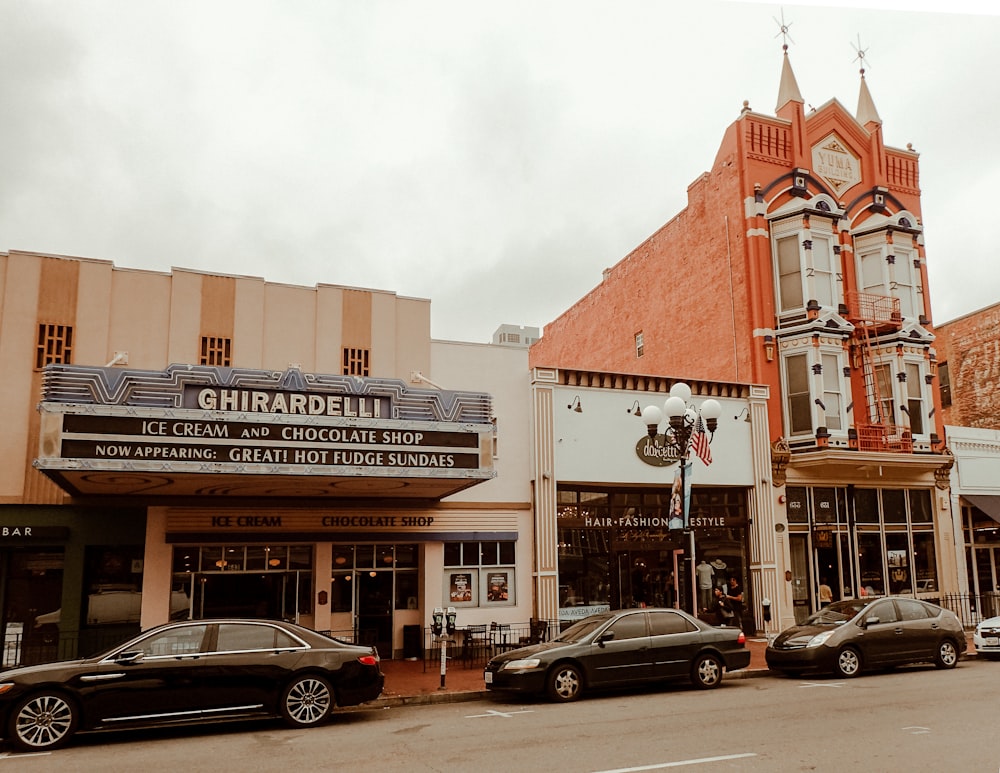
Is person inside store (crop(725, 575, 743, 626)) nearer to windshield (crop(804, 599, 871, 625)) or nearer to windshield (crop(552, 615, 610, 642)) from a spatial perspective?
windshield (crop(804, 599, 871, 625))

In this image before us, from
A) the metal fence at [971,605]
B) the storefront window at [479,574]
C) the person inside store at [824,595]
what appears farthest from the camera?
the metal fence at [971,605]

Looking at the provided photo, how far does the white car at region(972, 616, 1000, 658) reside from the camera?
17.8 metres

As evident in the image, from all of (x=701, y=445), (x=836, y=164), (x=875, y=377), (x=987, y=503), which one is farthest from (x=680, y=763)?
(x=836, y=164)

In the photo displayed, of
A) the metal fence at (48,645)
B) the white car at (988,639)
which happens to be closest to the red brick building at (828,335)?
the white car at (988,639)

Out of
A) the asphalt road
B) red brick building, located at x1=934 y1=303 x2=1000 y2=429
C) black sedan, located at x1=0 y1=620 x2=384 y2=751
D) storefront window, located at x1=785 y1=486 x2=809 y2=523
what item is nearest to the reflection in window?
storefront window, located at x1=785 y1=486 x2=809 y2=523

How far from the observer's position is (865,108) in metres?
27.7

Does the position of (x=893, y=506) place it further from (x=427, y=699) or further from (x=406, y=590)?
(x=427, y=699)

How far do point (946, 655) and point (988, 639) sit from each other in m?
2.15

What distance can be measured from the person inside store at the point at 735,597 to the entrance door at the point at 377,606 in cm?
867

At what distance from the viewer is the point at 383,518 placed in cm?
1947

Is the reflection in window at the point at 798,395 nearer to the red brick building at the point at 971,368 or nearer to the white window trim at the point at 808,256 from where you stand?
the white window trim at the point at 808,256

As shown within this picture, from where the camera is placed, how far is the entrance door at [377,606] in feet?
63.2

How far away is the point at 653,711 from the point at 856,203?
19.6 metres

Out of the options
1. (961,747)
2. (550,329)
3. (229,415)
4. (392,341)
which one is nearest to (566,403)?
(392,341)
